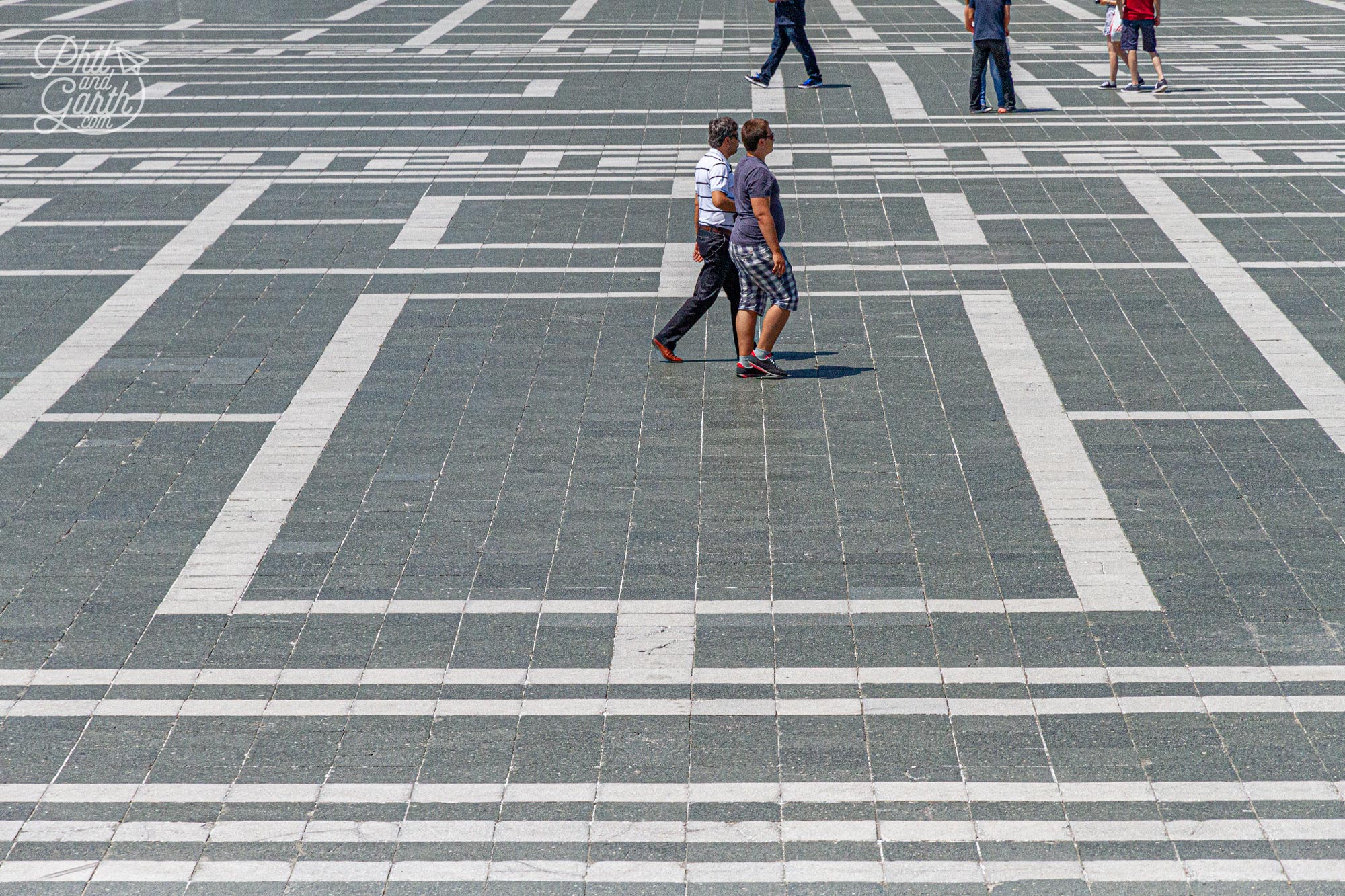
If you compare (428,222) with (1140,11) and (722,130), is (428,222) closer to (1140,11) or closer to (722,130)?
(722,130)

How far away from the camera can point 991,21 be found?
18156 millimetres

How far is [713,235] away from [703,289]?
391 millimetres

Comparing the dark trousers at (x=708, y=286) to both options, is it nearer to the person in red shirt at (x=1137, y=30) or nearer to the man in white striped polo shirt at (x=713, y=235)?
the man in white striped polo shirt at (x=713, y=235)

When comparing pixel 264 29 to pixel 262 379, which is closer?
A: pixel 262 379

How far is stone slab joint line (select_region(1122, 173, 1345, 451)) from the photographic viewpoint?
948cm

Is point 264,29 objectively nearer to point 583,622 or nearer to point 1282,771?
point 583,622

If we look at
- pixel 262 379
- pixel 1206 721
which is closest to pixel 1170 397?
pixel 1206 721

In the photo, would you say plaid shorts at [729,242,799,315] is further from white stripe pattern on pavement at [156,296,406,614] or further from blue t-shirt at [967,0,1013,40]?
blue t-shirt at [967,0,1013,40]

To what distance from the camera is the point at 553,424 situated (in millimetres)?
9297

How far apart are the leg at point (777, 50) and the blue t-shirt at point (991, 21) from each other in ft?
10.3

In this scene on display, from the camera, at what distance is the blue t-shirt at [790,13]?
20188 millimetres

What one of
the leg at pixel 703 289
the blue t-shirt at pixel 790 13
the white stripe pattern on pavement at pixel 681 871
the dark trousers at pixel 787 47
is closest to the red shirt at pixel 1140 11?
the dark trousers at pixel 787 47

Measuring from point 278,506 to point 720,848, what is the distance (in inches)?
156

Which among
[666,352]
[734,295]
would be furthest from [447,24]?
[666,352]
